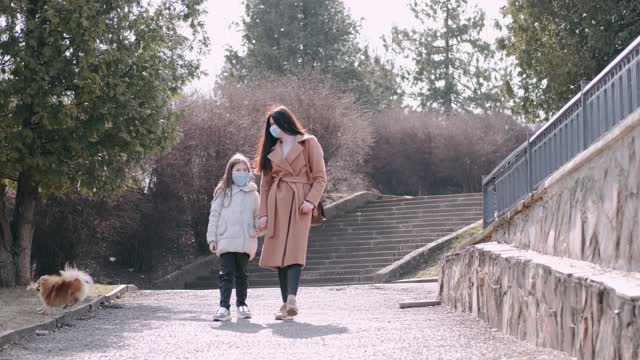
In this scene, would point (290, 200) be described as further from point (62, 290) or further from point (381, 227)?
point (381, 227)

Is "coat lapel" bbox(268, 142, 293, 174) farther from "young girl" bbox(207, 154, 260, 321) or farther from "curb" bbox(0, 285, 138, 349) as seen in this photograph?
"curb" bbox(0, 285, 138, 349)

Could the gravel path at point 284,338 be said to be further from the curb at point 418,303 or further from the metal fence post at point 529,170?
the metal fence post at point 529,170

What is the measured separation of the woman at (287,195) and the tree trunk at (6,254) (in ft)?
25.3

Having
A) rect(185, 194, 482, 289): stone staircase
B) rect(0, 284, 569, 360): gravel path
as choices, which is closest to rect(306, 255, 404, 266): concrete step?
rect(185, 194, 482, 289): stone staircase

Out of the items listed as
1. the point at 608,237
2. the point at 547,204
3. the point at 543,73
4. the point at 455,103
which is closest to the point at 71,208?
the point at 543,73

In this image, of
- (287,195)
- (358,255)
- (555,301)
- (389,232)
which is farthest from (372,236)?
(555,301)

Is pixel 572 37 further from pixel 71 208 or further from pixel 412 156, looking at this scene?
pixel 412 156

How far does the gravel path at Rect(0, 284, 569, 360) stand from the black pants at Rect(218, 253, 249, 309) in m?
0.29

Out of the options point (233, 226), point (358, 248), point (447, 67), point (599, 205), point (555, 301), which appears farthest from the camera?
point (447, 67)

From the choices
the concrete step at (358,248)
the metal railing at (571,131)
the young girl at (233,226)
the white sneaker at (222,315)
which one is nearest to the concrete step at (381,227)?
the concrete step at (358,248)

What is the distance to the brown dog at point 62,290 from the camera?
11.5 m

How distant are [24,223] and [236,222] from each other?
787 centimetres

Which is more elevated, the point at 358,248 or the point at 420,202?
the point at 420,202

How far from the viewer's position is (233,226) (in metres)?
10.6
